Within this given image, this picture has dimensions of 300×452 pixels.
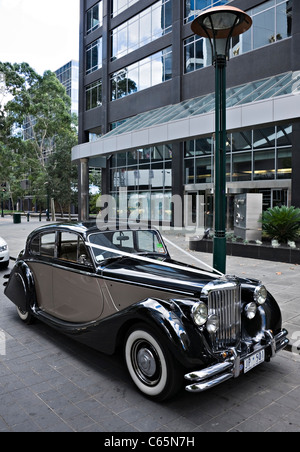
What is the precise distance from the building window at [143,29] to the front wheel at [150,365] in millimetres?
24903

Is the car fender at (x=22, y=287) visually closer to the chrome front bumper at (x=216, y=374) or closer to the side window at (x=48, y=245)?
the side window at (x=48, y=245)

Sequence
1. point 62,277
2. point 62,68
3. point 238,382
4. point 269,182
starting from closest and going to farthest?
point 238,382
point 62,277
point 269,182
point 62,68

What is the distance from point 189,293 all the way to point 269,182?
53.6 feet

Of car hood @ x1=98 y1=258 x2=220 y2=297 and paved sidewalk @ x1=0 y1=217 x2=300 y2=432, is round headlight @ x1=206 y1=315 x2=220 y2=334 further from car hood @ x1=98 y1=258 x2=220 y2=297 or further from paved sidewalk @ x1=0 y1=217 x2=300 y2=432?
paved sidewalk @ x1=0 y1=217 x2=300 y2=432

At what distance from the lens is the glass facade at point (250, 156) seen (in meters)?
17.9

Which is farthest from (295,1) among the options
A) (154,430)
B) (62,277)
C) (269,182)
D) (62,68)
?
(62,68)

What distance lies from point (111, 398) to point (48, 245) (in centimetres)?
252

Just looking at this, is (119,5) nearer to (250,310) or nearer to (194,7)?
(194,7)

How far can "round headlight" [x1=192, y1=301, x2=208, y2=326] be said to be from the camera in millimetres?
3159

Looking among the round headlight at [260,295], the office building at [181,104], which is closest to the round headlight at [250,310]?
the round headlight at [260,295]

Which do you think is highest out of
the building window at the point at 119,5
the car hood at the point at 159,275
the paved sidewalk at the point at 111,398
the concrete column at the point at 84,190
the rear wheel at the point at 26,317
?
the building window at the point at 119,5

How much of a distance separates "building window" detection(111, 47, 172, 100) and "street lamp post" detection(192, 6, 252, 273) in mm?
19580
